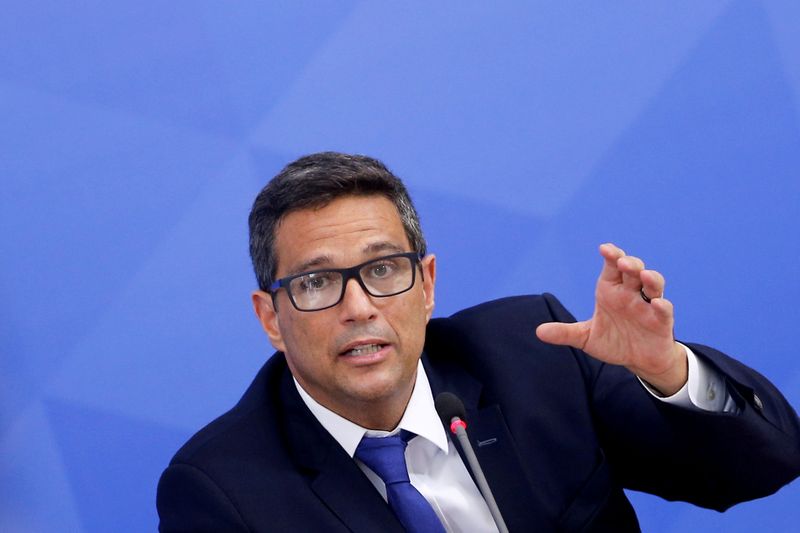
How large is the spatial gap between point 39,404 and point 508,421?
4.72 ft

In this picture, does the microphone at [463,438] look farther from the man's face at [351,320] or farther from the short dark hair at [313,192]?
the short dark hair at [313,192]

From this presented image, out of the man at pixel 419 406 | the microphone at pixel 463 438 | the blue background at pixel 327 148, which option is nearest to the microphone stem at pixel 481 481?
the microphone at pixel 463 438

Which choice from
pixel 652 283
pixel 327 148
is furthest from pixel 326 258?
pixel 327 148

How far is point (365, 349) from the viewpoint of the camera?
2.18 meters

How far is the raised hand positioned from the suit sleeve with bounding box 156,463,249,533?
658 millimetres

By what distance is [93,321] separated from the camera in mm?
3166

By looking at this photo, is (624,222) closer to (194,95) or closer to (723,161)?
(723,161)

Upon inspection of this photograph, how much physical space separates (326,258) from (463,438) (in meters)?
0.48

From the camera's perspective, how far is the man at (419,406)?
83.7 inches

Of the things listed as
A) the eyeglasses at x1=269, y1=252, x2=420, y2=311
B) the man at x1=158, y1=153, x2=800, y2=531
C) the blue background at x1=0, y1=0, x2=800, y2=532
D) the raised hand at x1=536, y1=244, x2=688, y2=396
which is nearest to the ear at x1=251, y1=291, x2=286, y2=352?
the man at x1=158, y1=153, x2=800, y2=531

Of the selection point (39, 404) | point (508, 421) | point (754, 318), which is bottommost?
point (508, 421)

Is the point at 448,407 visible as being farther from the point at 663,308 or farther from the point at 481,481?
the point at 663,308

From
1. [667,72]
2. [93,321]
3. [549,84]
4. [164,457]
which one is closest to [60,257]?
[93,321]

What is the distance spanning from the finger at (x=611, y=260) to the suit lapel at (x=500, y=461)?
47cm
